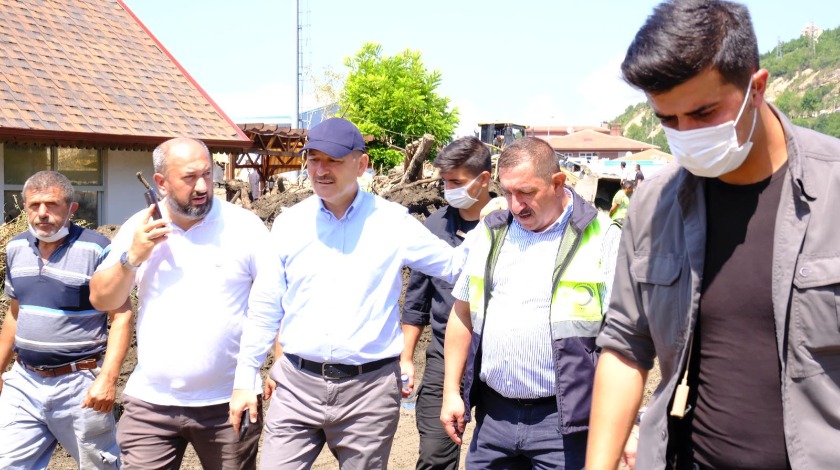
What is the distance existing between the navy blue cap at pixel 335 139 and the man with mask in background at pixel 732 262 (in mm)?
2047

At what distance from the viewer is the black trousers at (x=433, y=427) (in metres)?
4.94

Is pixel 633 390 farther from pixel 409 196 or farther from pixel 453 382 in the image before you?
pixel 409 196

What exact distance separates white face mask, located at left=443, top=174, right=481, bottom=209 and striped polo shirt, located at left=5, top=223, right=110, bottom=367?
7.21 feet

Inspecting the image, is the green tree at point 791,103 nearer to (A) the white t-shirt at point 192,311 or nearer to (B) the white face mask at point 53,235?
(B) the white face mask at point 53,235

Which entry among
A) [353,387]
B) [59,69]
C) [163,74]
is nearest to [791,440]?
[353,387]

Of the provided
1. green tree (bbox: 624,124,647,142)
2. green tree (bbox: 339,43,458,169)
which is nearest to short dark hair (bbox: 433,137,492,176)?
green tree (bbox: 339,43,458,169)

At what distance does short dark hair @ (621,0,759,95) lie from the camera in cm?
211

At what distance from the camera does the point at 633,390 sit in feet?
8.52

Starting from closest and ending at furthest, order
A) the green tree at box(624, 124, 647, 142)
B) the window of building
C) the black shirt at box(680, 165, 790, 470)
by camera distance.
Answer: the black shirt at box(680, 165, 790, 470) < the window of building < the green tree at box(624, 124, 647, 142)

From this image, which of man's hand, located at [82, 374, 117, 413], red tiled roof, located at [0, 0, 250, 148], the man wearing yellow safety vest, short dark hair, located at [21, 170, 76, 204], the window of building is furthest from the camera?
the window of building

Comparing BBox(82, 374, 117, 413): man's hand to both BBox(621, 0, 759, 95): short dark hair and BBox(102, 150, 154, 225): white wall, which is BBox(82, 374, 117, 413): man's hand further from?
BBox(102, 150, 154, 225): white wall

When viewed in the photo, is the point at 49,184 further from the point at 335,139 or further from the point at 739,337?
the point at 739,337

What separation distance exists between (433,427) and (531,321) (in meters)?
1.62

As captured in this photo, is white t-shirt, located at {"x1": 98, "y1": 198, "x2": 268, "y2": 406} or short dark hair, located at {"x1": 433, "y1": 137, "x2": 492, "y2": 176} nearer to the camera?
white t-shirt, located at {"x1": 98, "y1": 198, "x2": 268, "y2": 406}
